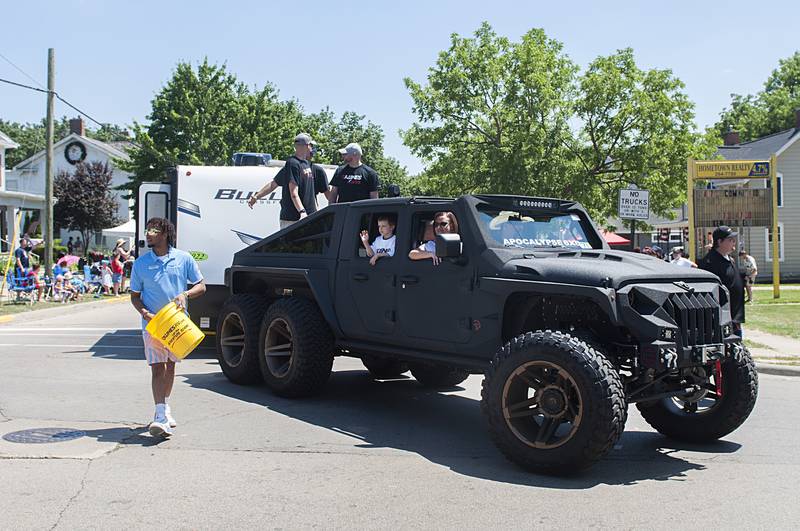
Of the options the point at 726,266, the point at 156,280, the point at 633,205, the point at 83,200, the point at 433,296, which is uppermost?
the point at 83,200

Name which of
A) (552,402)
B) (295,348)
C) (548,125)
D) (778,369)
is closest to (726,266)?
(778,369)

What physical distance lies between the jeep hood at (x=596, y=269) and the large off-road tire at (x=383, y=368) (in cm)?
327

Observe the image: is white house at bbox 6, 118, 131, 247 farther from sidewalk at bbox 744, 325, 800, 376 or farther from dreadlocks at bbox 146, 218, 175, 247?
dreadlocks at bbox 146, 218, 175, 247

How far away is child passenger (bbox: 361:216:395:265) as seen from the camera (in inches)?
290

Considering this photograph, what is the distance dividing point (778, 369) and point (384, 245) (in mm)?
6463

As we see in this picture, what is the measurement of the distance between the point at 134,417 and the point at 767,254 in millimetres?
35820

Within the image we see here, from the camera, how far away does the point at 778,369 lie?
35.7 ft

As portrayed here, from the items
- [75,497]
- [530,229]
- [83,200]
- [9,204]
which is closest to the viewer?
[75,497]

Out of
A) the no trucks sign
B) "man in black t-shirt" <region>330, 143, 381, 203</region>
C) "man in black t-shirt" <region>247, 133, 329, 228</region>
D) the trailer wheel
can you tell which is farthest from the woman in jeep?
the no trucks sign

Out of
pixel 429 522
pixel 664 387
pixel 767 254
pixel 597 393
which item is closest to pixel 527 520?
pixel 429 522

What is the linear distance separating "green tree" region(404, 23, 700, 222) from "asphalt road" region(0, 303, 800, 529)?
24.3 m

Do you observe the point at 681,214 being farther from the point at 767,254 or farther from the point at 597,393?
the point at 597,393

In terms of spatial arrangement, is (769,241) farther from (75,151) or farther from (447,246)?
(75,151)

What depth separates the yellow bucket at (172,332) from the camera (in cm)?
636
